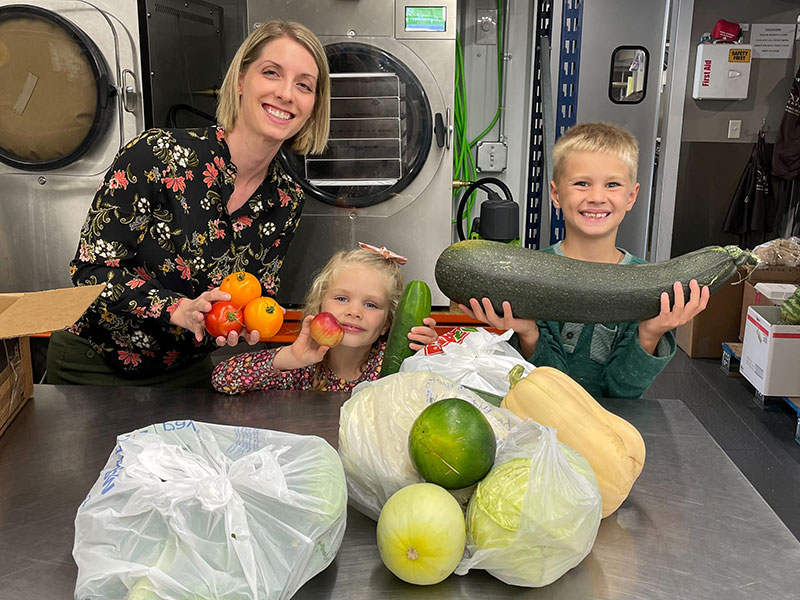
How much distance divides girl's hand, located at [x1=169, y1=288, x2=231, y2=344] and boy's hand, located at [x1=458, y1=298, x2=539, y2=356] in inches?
20.4

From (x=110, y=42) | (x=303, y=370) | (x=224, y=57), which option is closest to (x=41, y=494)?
(x=303, y=370)

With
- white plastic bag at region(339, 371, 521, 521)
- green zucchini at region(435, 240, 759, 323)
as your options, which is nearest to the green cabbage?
white plastic bag at region(339, 371, 521, 521)

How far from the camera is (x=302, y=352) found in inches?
65.1

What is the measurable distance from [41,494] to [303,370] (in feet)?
2.67

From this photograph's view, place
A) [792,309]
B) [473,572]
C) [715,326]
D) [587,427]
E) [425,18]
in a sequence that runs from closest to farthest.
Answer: [473,572], [587,427], [425,18], [792,309], [715,326]

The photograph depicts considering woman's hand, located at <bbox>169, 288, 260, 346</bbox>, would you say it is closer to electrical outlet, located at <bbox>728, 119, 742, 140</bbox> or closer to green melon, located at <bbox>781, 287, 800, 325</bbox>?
green melon, located at <bbox>781, 287, 800, 325</bbox>

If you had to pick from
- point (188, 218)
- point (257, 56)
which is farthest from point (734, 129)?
point (188, 218)

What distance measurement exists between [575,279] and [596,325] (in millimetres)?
302

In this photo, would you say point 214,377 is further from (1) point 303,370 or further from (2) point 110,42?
(2) point 110,42

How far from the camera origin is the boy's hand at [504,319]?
151 cm

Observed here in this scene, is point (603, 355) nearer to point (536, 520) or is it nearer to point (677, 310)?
point (677, 310)

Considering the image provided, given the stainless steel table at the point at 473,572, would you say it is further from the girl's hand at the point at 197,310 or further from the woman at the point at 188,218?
the woman at the point at 188,218

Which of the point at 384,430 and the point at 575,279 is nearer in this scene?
the point at 384,430

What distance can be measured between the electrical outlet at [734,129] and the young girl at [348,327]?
13.5ft
